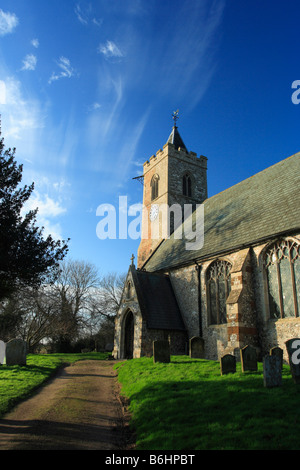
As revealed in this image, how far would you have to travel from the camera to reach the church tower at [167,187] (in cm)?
2806

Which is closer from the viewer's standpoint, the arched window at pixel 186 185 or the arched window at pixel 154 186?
the arched window at pixel 186 185

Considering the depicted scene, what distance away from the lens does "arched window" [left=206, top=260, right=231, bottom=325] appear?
1517 centimetres

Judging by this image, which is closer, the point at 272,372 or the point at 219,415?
the point at 219,415

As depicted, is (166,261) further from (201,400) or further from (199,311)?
(201,400)

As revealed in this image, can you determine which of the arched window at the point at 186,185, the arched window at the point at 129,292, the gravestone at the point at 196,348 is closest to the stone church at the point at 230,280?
the arched window at the point at 129,292

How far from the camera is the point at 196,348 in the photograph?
12.9 metres

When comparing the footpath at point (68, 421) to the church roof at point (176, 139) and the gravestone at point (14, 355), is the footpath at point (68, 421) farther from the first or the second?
the church roof at point (176, 139)

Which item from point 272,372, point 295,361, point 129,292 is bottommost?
point 272,372

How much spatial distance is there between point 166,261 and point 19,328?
17.4 meters

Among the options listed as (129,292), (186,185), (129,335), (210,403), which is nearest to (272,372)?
(210,403)

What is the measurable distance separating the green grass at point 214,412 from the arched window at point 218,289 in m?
5.95

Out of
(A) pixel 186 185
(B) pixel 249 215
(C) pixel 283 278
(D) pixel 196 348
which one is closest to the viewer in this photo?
(C) pixel 283 278

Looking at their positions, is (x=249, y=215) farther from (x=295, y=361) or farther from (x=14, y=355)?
(x=14, y=355)

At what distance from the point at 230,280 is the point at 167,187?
15047 millimetres
